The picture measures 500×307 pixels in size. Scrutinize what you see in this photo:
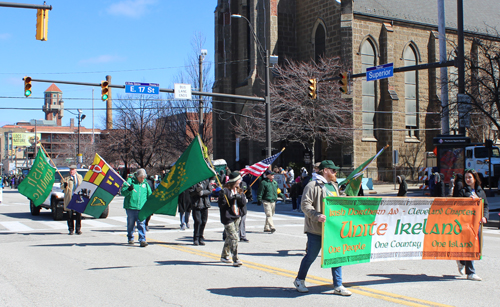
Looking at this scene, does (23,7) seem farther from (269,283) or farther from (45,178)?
(269,283)

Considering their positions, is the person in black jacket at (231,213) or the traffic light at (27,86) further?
the traffic light at (27,86)

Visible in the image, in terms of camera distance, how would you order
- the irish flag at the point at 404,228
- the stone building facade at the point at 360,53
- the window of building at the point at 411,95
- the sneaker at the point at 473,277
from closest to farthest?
the irish flag at the point at 404,228 → the sneaker at the point at 473,277 → the stone building facade at the point at 360,53 → the window of building at the point at 411,95

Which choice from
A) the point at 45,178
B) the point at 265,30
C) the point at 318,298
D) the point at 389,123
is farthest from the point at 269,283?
the point at 265,30

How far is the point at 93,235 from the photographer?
12.9 meters

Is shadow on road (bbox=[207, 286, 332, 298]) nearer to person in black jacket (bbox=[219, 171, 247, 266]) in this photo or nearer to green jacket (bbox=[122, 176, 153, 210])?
person in black jacket (bbox=[219, 171, 247, 266])

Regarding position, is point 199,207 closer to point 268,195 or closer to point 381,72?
point 268,195

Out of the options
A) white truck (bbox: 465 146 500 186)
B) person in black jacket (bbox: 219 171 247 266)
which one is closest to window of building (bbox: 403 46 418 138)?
white truck (bbox: 465 146 500 186)

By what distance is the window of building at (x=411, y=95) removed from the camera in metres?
39.8

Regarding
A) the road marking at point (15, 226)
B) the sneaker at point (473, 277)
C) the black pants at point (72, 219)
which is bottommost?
the road marking at point (15, 226)

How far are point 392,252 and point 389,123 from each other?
104 ft

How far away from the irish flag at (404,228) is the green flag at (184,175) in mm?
2954

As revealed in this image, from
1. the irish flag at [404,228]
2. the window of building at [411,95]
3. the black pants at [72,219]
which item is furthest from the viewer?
the window of building at [411,95]

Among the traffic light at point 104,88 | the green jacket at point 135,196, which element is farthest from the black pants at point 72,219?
the traffic light at point 104,88

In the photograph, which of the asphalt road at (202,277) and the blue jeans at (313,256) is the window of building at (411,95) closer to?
the asphalt road at (202,277)
